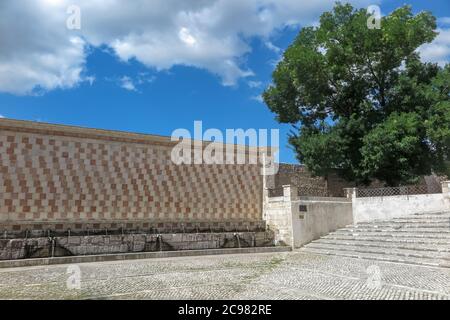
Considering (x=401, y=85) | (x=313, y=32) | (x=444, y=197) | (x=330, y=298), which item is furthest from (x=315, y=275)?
(x=313, y=32)

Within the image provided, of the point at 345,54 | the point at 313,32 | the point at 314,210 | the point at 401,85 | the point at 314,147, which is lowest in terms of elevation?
the point at 314,210

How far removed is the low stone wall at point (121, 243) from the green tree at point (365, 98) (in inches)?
237

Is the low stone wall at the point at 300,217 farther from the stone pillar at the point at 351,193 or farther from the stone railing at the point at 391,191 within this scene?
the stone railing at the point at 391,191

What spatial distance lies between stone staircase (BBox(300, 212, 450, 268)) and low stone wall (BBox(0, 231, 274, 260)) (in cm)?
249

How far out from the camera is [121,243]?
484 inches

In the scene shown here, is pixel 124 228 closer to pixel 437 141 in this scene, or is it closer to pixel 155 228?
pixel 155 228

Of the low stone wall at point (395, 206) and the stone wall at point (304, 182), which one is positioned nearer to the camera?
the low stone wall at point (395, 206)

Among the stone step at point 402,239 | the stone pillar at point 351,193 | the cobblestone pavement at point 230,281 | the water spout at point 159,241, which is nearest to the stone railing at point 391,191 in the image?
the stone pillar at point 351,193

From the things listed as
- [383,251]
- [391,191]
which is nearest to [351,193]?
[391,191]

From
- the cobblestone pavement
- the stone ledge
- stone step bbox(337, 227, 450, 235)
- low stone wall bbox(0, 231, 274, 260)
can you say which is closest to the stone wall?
stone step bbox(337, 227, 450, 235)

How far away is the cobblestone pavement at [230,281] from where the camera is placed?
20.9 ft

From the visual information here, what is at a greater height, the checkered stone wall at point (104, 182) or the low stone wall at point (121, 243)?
the checkered stone wall at point (104, 182)

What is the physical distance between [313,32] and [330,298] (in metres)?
16.9
